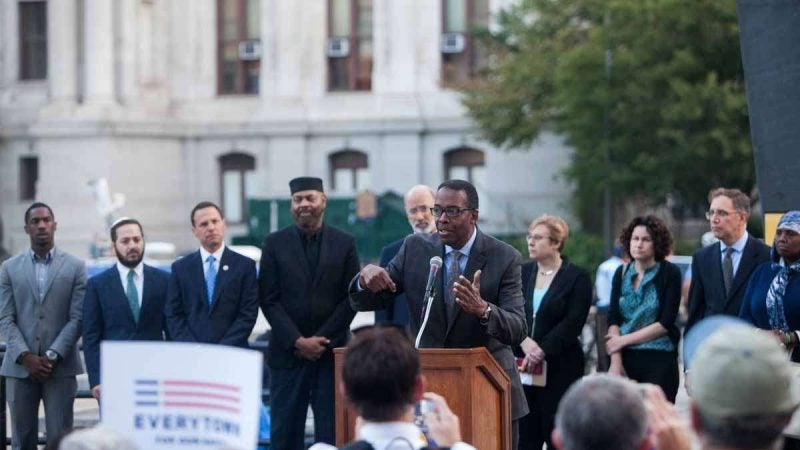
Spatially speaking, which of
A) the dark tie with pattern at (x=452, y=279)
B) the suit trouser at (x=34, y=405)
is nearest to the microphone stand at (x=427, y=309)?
the dark tie with pattern at (x=452, y=279)

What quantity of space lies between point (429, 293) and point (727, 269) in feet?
10.6

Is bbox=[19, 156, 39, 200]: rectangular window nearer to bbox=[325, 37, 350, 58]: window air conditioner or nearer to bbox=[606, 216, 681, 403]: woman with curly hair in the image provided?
bbox=[325, 37, 350, 58]: window air conditioner

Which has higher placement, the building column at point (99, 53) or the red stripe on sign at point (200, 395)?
the building column at point (99, 53)

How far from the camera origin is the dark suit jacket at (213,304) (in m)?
12.5

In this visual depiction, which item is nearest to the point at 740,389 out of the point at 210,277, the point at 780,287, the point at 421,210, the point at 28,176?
the point at 780,287

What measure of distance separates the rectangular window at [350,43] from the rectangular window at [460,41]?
8.78 ft

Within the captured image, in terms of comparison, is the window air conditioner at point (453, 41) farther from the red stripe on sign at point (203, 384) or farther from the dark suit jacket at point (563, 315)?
the red stripe on sign at point (203, 384)

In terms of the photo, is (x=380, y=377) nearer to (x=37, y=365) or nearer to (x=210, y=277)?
(x=210, y=277)

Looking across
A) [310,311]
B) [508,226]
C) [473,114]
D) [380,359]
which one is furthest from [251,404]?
[508,226]

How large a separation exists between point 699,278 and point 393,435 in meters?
6.57

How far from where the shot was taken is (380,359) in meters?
6.16

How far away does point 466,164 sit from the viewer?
51.0 metres

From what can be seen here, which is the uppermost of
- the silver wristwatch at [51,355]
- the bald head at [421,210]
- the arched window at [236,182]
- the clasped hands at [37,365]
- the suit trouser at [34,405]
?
the arched window at [236,182]

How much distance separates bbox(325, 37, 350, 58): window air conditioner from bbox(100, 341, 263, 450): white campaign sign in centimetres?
4637
